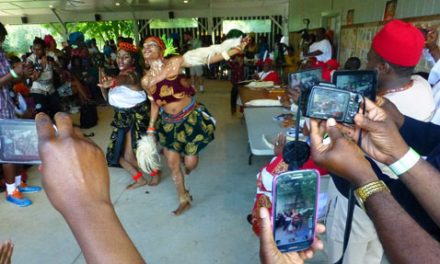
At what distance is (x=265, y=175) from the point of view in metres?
2.01

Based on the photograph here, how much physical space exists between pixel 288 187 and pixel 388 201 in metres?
0.22

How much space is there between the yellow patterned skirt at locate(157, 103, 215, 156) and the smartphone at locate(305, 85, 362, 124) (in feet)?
6.16

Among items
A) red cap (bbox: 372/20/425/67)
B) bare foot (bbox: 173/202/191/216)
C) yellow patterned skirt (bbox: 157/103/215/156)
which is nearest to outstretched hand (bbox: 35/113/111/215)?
red cap (bbox: 372/20/425/67)

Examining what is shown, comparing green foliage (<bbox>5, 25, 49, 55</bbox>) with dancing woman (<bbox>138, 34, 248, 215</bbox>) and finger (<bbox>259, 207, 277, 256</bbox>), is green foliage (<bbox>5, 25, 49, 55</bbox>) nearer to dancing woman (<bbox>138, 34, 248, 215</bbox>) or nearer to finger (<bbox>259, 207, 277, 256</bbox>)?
dancing woman (<bbox>138, 34, 248, 215</bbox>)

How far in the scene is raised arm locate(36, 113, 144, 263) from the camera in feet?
2.05

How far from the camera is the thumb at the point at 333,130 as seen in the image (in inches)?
34.0

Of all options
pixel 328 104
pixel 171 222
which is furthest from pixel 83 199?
pixel 171 222

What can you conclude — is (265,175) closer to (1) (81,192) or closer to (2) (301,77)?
(2) (301,77)

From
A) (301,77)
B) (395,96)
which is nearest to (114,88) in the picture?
(301,77)

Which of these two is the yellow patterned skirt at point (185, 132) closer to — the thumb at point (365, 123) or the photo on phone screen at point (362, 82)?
the photo on phone screen at point (362, 82)

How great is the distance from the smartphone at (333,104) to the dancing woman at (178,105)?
156 cm

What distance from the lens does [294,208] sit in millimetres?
798

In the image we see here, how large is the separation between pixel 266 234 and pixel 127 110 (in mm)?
2945

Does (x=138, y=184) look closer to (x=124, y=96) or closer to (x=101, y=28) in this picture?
(x=124, y=96)
